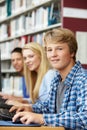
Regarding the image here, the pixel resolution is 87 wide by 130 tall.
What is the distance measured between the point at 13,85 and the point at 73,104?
3660 millimetres

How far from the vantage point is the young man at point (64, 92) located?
1.50 m

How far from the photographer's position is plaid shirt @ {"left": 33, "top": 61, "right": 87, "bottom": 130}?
4.89 feet

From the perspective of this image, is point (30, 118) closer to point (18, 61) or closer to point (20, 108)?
point (20, 108)

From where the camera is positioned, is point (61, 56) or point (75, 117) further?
point (61, 56)

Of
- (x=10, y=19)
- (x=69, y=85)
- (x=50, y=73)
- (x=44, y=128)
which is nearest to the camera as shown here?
(x=44, y=128)

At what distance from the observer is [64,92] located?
1700mm

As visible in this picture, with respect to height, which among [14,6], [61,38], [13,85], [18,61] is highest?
[14,6]

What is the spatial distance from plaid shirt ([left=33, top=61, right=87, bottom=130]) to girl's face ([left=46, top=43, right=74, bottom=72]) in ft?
0.20

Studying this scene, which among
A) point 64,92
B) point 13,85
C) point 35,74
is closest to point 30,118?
point 64,92

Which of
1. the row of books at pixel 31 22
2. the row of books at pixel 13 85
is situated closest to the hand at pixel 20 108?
the row of books at pixel 31 22

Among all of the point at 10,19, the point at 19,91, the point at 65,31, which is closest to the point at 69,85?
the point at 65,31

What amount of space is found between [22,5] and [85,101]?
11.7 ft

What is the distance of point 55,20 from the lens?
3.93 m

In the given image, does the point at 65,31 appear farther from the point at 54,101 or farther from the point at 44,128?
the point at 44,128
